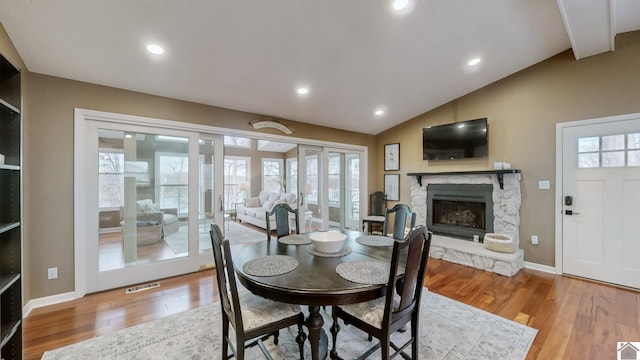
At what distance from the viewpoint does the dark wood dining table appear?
4.56 ft

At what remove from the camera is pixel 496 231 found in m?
4.01

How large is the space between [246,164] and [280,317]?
7.74m

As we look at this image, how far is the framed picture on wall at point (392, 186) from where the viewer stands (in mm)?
5516

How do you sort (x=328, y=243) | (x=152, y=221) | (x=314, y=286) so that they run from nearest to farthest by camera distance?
1. (x=314, y=286)
2. (x=328, y=243)
3. (x=152, y=221)

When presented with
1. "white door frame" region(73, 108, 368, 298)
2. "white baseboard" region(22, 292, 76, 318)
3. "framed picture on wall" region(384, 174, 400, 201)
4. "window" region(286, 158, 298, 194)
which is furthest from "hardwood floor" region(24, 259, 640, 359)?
"window" region(286, 158, 298, 194)

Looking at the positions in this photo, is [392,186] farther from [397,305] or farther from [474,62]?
[397,305]

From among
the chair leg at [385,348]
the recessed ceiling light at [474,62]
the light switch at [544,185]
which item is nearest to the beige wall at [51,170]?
the chair leg at [385,348]

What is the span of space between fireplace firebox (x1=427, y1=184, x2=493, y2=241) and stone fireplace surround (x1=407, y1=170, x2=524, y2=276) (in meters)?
0.10

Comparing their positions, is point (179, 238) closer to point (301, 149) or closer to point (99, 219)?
point (99, 219)

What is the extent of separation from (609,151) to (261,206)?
739 centimetres

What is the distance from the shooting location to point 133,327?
7.25ft

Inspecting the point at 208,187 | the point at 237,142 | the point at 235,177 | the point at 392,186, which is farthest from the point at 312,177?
the point at 235,177

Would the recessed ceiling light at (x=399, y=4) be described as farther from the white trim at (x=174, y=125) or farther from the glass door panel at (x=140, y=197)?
the glass door panel at (x=140, y=197)

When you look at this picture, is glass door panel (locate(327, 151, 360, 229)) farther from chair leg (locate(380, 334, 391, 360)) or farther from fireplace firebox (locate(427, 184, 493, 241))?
chair leg (locate(380, 334, 391, 360))
